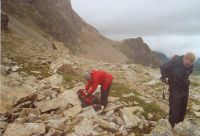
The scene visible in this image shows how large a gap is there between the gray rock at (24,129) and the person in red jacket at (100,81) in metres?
3.29

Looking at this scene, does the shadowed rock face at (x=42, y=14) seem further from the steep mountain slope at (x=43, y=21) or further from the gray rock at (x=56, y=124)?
the gray rock at (x=56, y=124)

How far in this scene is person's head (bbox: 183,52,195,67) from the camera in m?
14.2

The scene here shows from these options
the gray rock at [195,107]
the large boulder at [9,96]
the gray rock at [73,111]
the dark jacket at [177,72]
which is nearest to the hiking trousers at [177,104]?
the dark jacket at [177,72]

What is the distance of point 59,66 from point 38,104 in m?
9.81

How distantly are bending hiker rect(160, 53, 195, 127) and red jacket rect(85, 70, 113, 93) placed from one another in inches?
117

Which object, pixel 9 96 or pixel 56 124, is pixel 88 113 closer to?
pixel 56 124

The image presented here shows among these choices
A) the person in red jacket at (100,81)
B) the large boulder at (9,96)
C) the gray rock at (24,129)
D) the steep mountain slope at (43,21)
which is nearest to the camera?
the gray rock at (24,129)

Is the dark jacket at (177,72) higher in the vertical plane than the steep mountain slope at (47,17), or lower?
lower

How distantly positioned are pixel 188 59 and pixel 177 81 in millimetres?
969

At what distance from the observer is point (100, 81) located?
16.9 meters

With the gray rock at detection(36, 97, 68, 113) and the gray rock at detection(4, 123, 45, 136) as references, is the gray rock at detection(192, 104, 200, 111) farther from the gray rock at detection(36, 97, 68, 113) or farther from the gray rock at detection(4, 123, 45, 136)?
the gray rock at detection(4, 123, 45, 136)

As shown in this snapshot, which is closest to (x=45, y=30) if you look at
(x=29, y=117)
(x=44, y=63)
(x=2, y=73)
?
(x=44, y=63)

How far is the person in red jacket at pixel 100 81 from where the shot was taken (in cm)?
1659

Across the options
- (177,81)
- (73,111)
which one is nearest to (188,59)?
(177,81)
